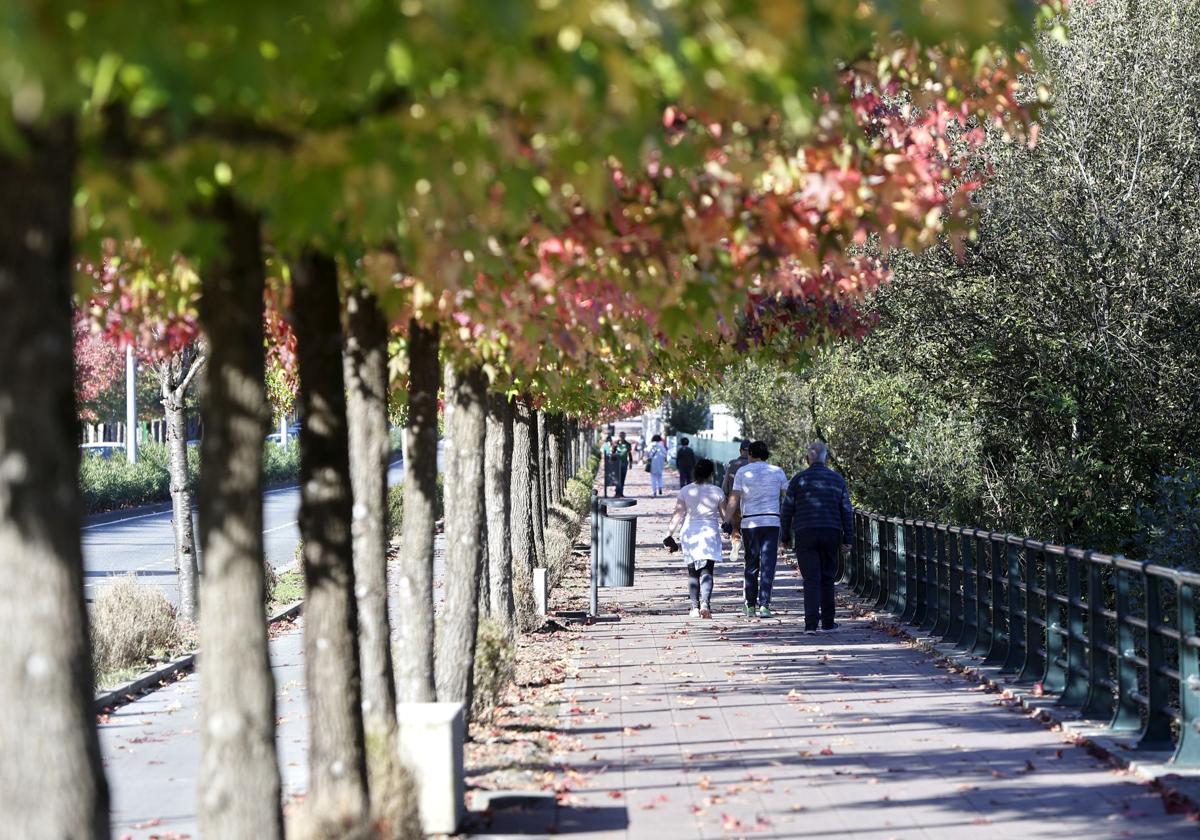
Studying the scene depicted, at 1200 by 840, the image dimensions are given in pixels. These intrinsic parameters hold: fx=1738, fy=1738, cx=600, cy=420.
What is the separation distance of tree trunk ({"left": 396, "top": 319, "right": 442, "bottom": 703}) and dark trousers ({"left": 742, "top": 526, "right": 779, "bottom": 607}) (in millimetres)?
9719

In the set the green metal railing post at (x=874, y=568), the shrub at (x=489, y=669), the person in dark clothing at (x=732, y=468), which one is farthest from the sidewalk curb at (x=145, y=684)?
the person in dark clothing at (x=732, y=468)

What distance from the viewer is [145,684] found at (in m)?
14.9

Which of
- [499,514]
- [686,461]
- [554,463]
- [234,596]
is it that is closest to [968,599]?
[499,514]

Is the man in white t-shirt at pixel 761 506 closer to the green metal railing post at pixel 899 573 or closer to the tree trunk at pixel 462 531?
the green metal railing post at pixel 899 573

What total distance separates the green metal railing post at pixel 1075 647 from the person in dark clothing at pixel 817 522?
5.23 metres

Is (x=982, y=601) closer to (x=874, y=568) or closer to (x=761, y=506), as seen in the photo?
(x=761, y=506)

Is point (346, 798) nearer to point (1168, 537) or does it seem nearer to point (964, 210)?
point (964, 210)

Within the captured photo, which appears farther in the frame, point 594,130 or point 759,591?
point 759,591

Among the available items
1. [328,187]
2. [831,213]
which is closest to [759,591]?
[831,213]

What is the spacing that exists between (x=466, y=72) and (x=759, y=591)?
53.9 ft

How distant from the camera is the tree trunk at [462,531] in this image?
1090 cm

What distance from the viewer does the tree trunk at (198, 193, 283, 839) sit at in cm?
561

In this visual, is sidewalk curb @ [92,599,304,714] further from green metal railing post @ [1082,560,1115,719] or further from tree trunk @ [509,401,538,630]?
green metal railing post @ [1082,560,1115,719]

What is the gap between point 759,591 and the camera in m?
20.5
